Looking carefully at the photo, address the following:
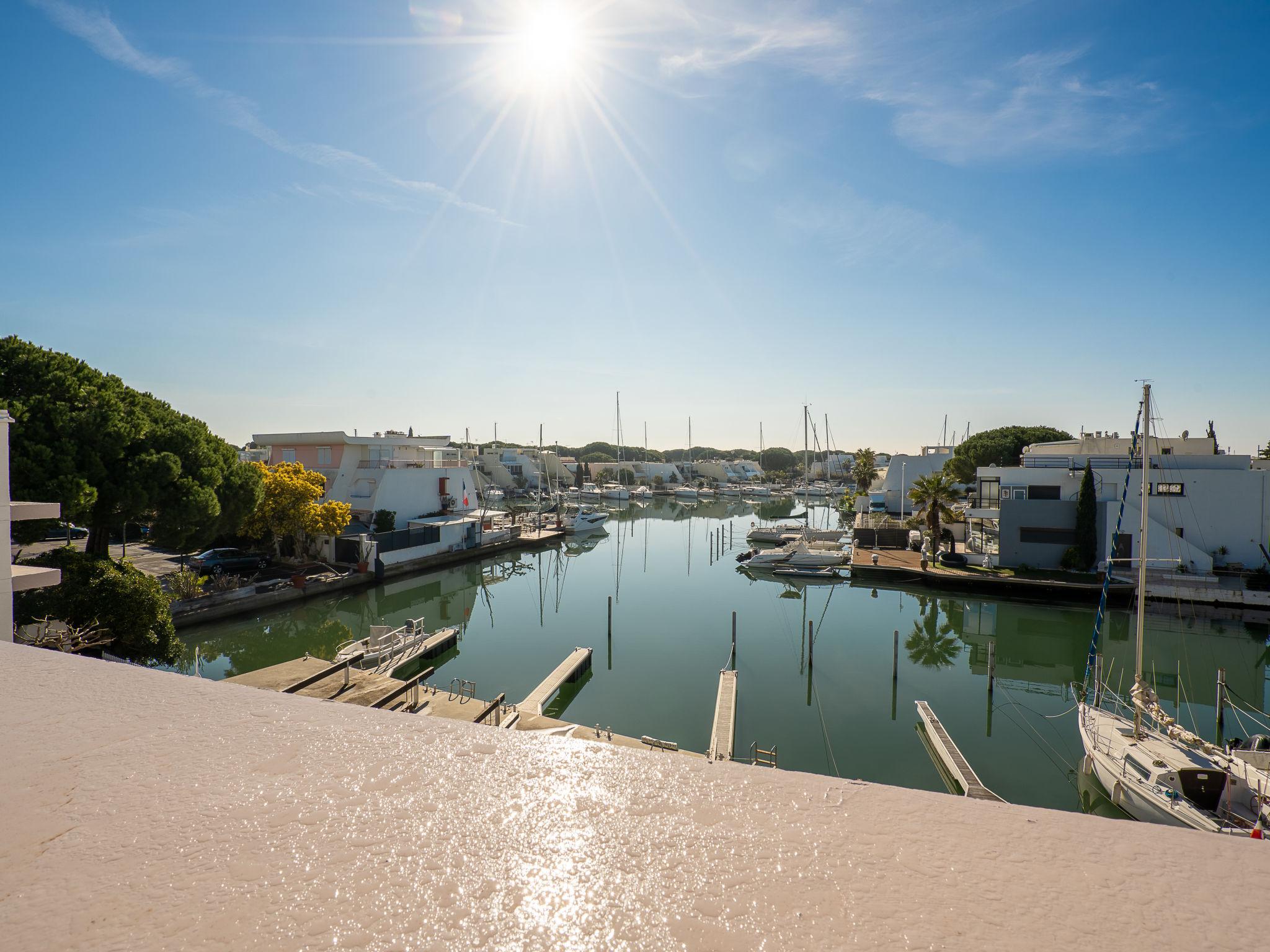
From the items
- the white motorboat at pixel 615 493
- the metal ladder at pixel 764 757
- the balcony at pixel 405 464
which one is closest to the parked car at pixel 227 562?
the balcony at pixel 405 464

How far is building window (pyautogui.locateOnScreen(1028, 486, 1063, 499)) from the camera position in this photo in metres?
28.9

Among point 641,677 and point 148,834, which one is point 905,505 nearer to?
point 641,677

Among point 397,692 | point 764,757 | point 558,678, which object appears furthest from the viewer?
point 558,678

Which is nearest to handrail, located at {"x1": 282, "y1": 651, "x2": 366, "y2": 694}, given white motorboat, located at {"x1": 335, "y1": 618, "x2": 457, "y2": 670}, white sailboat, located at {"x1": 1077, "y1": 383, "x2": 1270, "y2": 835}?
white motorboat, located at {"x1": 335, "y1": 618, "x2": 457, "y2": 670}

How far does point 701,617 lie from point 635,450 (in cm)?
9666

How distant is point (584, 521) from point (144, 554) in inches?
1027

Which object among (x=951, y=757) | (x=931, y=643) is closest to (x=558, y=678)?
(x=951, y=757)

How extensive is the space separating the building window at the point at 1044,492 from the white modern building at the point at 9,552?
33.6 meters

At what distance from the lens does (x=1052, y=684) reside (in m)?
17.8

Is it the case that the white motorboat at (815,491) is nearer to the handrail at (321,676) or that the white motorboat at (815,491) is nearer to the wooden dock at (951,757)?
the wooden dock at (951,757)

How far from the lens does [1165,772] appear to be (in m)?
10.2

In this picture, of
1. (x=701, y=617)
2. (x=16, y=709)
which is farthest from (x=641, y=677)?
(x=16, y=709)

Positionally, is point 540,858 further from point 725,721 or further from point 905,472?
point 905,472

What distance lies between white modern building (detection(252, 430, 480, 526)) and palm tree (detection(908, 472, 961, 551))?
25.5 m
